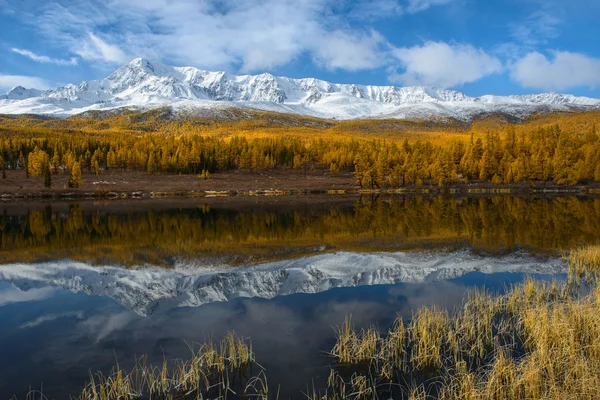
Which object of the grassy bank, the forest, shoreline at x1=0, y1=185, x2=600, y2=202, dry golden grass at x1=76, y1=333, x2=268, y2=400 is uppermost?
the forest

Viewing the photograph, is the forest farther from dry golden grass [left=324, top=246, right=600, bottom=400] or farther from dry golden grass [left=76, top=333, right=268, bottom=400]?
dry golden grass [left=76, top=333, right=268, bottom=400]

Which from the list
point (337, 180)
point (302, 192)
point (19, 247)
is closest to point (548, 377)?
point (19, 247)

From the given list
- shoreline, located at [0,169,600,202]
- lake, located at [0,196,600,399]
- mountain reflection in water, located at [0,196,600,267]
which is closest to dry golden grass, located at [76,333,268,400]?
lake, located at [0,196,600,399]

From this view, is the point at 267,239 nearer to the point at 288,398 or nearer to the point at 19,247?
the point at 19,247

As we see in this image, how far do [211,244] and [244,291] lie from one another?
54.7ft

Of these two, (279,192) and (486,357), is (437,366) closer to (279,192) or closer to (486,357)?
(486,357)

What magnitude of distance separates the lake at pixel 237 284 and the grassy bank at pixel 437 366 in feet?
2.84

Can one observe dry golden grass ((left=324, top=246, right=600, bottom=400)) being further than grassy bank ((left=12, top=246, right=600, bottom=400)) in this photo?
No

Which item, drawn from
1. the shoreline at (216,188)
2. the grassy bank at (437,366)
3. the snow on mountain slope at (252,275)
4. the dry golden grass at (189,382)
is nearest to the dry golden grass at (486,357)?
the grassy bank at (437,366)

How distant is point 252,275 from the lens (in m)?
24.2

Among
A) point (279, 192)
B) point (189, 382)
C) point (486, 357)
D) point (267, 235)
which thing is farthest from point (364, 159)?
point (189, 382)

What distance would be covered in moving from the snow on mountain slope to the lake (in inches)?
4.4

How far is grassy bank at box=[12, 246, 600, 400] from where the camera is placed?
966 centimetres

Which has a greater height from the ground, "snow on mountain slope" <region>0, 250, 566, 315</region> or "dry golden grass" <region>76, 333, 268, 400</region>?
"dry golden grass" <region>76, 333, 268, 400</region>
